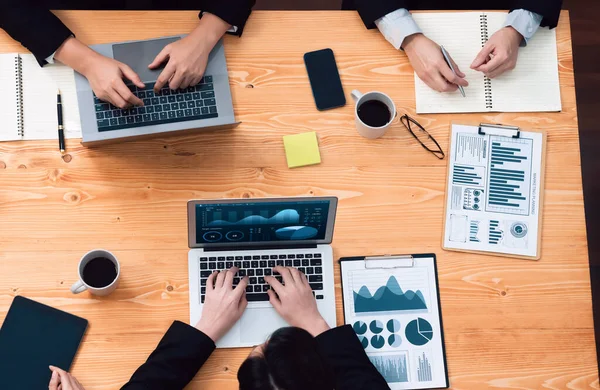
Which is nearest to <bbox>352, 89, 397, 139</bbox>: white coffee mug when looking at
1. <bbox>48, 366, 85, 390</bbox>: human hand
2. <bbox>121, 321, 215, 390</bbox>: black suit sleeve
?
<bbox>121, 321, 215, 390</bbox>: black suit sleeve

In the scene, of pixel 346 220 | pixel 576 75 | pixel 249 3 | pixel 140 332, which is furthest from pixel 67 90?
pixel 576 75

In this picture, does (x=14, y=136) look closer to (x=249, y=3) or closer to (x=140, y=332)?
(x=140, y=332)

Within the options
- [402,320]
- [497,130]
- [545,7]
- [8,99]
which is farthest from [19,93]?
[545,7]

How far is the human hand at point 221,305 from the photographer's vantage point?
127cm

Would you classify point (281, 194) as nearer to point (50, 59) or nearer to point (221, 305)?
point (221, 305)

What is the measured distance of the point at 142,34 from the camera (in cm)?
144

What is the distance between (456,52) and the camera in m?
1.49

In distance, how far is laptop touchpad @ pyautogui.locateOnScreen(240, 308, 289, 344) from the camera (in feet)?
4.29

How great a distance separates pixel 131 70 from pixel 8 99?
29 centimetres

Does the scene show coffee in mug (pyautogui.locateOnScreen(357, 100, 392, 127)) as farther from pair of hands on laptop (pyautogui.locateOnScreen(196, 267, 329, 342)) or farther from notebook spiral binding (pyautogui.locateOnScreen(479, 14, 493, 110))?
pair of hands on laptop (pyautogui.locateOnScreen(196, 267, 329, 342))

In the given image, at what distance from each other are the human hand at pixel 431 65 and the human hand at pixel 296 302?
0.56 meters

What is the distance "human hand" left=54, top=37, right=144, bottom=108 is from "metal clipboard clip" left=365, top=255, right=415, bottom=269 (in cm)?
62

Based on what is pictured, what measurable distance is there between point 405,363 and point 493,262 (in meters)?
0.31

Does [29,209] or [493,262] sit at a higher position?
[29,209]
